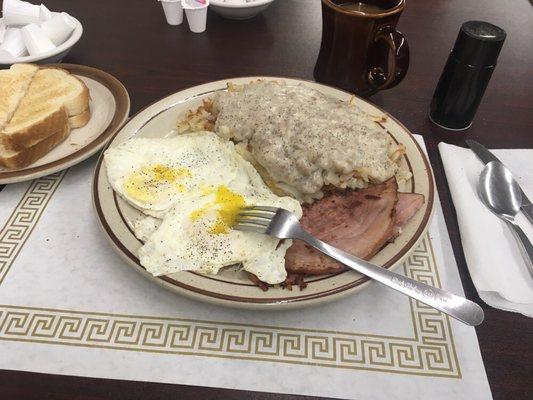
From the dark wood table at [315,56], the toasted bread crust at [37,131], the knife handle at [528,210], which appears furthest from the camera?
the toasted bread crust at [37,131]

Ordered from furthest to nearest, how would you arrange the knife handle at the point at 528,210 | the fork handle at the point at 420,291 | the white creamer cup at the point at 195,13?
the white creamer cup at the point at 195,13, the knife handle at the point at 528,210, the fork handle at the point at 420,291

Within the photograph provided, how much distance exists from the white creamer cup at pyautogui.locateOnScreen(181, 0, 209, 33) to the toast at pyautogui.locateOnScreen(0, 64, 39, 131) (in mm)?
949

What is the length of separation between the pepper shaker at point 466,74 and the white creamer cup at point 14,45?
7.07ft

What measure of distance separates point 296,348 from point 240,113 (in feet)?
3.08

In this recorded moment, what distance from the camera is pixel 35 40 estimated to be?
6.89ft

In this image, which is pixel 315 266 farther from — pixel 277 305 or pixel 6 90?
pixel 6 90

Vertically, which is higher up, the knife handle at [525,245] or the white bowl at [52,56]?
the white bowl at [52,56]

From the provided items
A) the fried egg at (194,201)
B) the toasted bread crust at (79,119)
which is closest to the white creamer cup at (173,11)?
the toasted bread crust at (79,119)

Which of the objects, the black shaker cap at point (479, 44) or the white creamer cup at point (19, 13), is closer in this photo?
the black shaker cap at point (479, 44)

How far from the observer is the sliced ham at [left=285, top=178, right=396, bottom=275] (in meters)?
1.21

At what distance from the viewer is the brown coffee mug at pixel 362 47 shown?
1.71m

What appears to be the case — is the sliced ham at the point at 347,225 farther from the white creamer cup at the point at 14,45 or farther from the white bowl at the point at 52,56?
the white creamer cup at the point at 14,45

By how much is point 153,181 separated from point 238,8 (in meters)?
1.54

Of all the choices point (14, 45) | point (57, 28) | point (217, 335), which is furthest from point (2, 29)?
point (217, 335)
